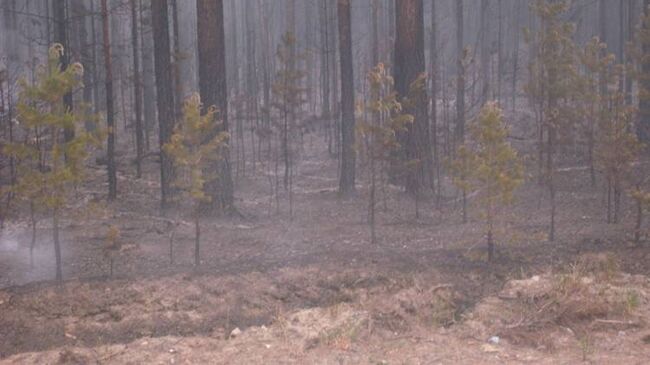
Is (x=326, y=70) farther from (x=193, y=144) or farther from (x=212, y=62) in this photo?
(x=193, y=144)

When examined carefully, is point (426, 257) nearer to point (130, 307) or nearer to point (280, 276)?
point (280, 276)

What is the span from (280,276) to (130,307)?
1.82 meters

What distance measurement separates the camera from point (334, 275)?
9.07 m

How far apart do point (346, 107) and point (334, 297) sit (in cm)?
781

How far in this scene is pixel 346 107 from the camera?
15859mm

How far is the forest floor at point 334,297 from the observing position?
7.30 m

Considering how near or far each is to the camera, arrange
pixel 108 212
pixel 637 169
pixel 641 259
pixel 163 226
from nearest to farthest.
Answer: pixel 641 259
pixel 163 226
pixel 108 212
pixel 637 169

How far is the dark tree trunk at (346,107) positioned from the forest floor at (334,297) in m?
3.59

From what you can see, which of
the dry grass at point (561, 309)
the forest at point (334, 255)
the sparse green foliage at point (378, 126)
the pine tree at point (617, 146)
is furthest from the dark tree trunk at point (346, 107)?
the dry grass at point (561, 309)

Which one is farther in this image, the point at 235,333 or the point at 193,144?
the point at 193,144

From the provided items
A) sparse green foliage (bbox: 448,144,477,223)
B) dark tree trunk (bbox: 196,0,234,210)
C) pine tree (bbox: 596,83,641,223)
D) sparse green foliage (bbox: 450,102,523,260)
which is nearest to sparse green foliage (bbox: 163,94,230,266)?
sparse green foliage (bbox: 448,144,477,223)

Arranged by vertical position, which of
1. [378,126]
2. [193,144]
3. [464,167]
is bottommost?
[464,167]

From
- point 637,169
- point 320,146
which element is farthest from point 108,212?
point 320,146

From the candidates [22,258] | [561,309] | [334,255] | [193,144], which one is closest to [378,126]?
[334,255]
